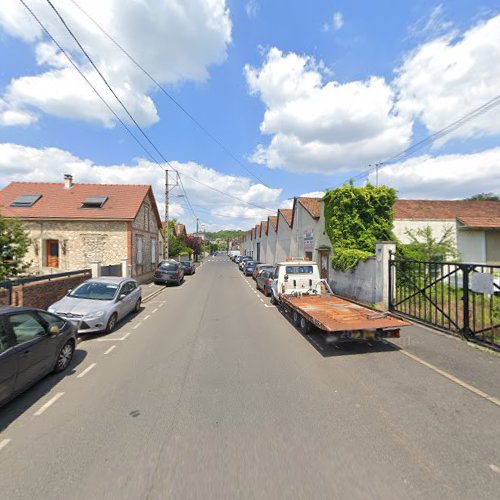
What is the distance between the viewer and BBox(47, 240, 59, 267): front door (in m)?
18.8

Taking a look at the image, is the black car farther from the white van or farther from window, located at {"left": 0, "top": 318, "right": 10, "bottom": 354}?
the white van

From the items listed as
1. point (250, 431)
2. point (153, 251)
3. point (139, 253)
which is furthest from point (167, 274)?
point (250, 431)

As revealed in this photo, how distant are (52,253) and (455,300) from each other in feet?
75.0

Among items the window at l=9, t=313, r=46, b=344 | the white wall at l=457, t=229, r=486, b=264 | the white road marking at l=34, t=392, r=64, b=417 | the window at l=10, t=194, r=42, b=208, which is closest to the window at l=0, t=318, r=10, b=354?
the window at l=9, t=313, r=46, b=344

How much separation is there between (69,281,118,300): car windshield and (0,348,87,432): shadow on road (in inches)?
121

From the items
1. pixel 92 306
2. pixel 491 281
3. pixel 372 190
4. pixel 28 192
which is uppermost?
A: pixel 28 192

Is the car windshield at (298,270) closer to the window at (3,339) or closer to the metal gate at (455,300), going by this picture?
the metal gate at (455,300)

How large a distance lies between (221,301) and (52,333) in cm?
817

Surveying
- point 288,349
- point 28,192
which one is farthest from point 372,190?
point 28,192

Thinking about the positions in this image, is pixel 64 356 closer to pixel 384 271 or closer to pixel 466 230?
pixel 384 271

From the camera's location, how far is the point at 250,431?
10.7ft

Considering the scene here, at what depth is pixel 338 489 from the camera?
2.46 m

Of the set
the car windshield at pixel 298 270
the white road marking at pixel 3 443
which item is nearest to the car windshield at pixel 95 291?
the white road marking at pixel 3 443

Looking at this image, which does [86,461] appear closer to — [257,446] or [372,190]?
[257,446]
